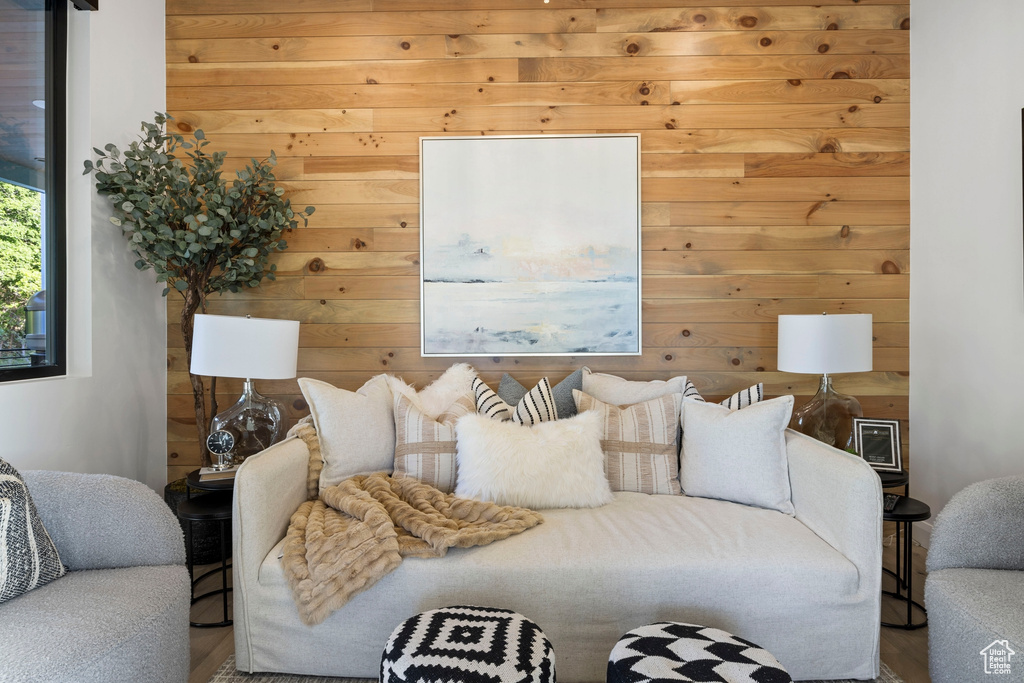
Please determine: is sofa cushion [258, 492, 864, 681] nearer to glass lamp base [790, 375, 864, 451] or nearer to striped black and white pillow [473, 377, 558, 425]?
striped black and white pillow [473, 377, 558, 425]

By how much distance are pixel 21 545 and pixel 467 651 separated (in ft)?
3.73

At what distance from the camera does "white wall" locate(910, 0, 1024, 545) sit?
240cm

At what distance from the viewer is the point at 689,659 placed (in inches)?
54.3

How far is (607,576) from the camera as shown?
1822 mm

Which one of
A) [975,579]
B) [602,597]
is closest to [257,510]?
[602,597]

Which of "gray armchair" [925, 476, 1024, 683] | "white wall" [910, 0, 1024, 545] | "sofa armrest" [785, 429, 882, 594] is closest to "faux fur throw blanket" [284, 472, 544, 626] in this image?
"sofa armrest" [785, 429, 882, 594]

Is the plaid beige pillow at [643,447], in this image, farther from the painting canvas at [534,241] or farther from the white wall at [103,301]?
the white wall at [103,301]

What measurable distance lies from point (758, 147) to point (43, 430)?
3.34 meters

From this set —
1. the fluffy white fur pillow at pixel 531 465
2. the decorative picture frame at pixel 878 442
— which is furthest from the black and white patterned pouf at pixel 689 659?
the decorative picture frame at pixel 878 442

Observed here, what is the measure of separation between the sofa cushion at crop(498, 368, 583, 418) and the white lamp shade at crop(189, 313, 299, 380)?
3.28 ft

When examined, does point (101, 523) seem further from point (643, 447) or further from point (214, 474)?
point (643, 447)

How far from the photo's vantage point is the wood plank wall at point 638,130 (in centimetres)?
296

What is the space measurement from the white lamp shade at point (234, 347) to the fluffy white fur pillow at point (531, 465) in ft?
2.59

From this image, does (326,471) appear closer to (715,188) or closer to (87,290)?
(87,290)
